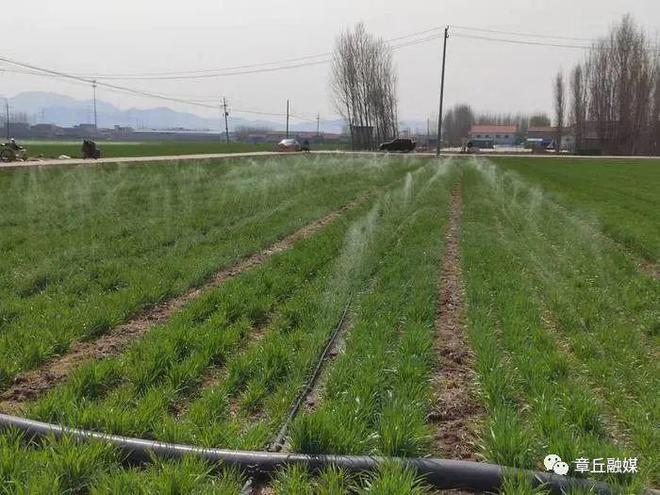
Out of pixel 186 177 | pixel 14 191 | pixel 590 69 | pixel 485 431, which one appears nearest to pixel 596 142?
pixel 590 69

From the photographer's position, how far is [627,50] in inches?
2675

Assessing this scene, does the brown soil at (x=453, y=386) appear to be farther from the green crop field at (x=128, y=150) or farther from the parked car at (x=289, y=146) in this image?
the parked car at (x=289, y=146)

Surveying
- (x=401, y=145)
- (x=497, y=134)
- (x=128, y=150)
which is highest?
(x=497, y=134)

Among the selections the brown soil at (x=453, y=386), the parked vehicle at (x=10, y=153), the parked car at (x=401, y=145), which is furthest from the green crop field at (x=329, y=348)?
the parked car at (x=401, y=145)

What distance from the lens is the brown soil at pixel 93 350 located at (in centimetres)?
342

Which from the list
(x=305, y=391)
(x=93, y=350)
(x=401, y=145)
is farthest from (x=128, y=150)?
(x=305, y=391)

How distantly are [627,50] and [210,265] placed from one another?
255ft

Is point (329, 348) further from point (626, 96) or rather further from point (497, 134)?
point (497, 134)

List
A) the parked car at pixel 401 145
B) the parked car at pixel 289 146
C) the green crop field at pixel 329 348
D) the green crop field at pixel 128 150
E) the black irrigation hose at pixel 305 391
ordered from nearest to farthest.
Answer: the green crop field at pixel 329 348
the black irrigation hose at pixel 305 391
the green crop field at pixel 128 150
the parked car at pixel 289 146
the parked car at pixel 401 145

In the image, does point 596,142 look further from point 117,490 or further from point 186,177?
point 117,490

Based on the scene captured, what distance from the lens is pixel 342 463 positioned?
2.65 metres

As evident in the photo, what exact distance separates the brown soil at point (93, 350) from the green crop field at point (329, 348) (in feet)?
0.09

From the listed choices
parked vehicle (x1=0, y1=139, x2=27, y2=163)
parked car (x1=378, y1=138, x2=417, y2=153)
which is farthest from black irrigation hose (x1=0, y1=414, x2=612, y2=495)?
parked car (x1=378, y1=138, x2=417, y2=153)

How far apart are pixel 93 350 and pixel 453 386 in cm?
277
